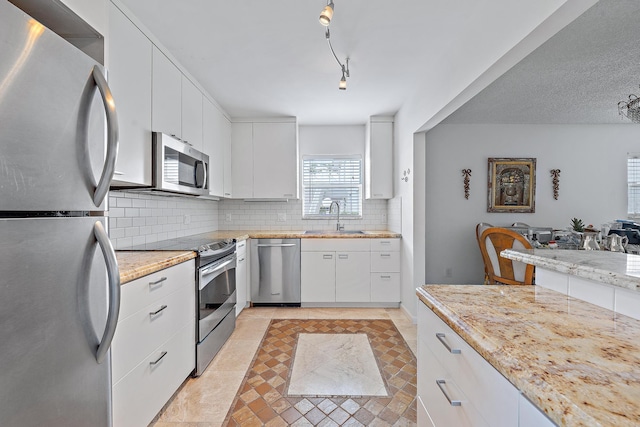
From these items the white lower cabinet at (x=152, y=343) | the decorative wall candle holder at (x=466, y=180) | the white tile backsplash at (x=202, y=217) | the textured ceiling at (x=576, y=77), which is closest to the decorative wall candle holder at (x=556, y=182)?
the textured ceiling at (x=576, y=77)

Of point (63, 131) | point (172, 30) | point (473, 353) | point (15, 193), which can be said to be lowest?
point (473, 353)

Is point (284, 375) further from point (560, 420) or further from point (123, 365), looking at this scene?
point (560, 420)

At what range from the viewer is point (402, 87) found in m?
2.86

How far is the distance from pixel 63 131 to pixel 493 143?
4800mm

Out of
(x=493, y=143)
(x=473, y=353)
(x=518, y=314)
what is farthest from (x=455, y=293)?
(x=493, y=143)

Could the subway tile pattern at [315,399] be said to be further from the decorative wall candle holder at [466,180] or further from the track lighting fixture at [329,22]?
the decorative wall candle holder at [466,180]

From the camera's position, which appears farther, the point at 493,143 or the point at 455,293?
the point at 493,143

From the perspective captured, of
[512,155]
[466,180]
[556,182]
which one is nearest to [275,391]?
[466,180]

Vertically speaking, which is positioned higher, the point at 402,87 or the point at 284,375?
the point at 402,87

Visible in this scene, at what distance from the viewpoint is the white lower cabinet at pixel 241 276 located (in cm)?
307

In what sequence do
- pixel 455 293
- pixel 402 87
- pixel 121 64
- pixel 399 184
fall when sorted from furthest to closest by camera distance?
pixel 399 184, pixel 402 87, pixel 121 64, pixel 455 293

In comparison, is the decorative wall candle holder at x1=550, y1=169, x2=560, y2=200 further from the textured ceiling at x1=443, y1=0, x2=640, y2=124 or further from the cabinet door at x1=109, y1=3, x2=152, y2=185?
the cabinet door at x1=109, y1=3, x2=152, y2=185

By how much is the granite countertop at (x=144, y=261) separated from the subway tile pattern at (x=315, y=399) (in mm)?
954

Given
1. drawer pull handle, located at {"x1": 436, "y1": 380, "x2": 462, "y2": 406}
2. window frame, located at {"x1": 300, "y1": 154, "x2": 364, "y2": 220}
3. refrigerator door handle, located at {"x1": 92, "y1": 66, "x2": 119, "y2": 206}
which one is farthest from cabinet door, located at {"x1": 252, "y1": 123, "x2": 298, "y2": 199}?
drawer pull handle, located at {"x1": 436, "y1": 380, "x2": 462, "y2": 406}
